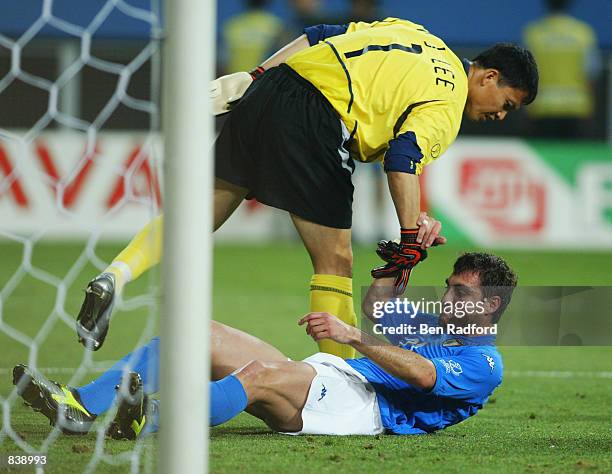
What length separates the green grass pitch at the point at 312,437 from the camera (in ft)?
10.7

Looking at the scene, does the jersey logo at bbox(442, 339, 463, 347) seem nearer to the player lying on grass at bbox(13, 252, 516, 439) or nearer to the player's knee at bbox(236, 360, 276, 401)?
the player lying on grass at bbox(13, 252, 516, 439)

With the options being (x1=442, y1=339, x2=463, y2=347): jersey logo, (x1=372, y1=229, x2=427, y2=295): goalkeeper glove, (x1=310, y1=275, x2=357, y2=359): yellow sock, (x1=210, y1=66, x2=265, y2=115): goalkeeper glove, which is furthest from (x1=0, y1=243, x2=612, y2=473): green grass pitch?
(x1=210, y1=66, x2=265, y2=115): goalkeeper glove

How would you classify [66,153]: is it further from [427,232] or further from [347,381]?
[347,381]

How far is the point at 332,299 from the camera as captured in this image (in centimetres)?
406

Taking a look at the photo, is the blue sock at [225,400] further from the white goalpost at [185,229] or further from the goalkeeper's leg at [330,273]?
the white goalpost at [185,229]

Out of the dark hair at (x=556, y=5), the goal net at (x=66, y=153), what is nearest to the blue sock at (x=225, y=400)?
the goal net at (x=66, y=153)

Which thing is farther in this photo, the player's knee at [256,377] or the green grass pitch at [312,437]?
the player's knee at [256,377]

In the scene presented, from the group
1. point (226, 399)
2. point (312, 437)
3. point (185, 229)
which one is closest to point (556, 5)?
point (312, 437)

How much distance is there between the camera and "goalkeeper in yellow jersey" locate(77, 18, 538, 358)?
402 cm

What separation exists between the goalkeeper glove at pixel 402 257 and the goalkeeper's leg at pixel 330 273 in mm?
229

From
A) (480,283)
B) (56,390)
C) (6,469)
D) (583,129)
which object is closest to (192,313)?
(6,469)

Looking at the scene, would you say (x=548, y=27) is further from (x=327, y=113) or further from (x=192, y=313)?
(x=192, y=313)

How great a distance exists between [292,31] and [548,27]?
8.10 feet

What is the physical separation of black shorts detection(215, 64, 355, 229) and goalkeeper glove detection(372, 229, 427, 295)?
293mm
